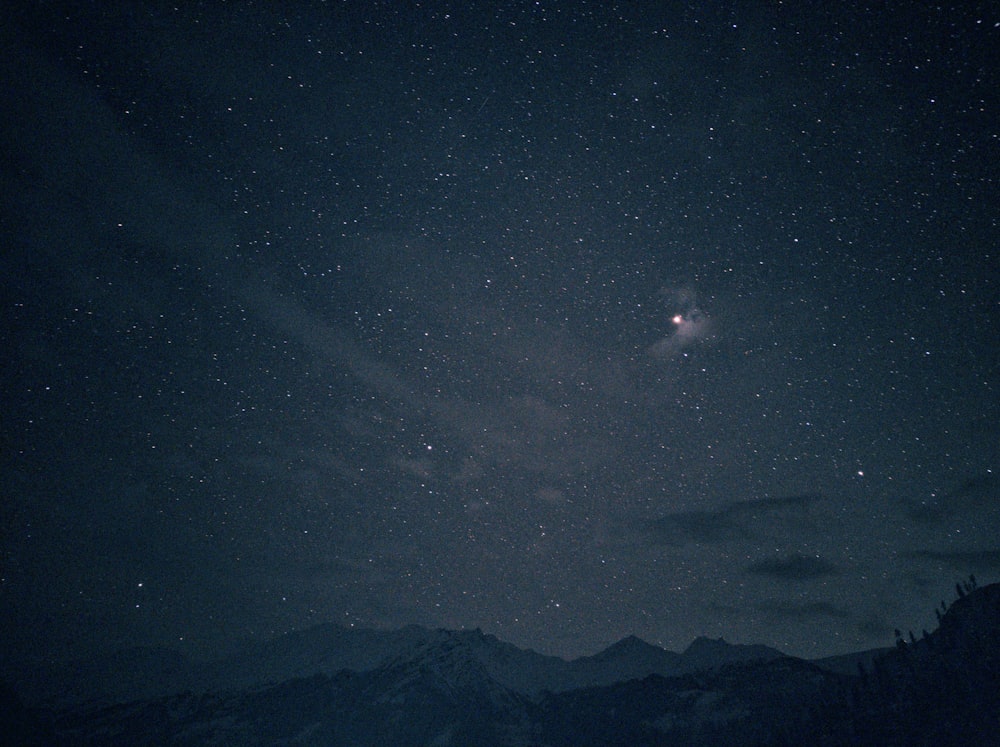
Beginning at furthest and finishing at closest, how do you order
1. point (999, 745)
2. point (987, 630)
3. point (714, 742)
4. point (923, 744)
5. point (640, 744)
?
1. point (640, 744)
2. point (714, 742)
3. point (987, 630)
4. point (923, 744)
5. point (999, 745)

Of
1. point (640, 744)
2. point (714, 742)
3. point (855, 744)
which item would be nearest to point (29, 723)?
point (640, 744)

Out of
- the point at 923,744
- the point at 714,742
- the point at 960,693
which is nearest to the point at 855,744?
the point at 923,744

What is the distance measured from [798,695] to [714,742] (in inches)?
1497

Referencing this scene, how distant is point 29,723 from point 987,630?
31695cm

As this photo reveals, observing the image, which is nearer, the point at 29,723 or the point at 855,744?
the point at 855,744

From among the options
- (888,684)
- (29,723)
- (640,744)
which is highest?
(888,684)

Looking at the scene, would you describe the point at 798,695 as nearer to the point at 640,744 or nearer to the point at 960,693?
the point at 640,744

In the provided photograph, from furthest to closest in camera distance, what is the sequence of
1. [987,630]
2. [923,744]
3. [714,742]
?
1. [714,742]
2. [987,630]
3. [923,744]

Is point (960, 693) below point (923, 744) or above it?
above

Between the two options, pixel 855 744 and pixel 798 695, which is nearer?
pixel 855 744

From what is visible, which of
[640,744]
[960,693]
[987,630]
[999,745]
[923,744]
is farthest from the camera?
[640,744]

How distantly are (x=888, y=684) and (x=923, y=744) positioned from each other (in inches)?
1314

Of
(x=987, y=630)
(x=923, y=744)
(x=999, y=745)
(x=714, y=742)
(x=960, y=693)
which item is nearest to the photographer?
(x=999, y=745)

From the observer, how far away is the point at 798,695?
187 m
